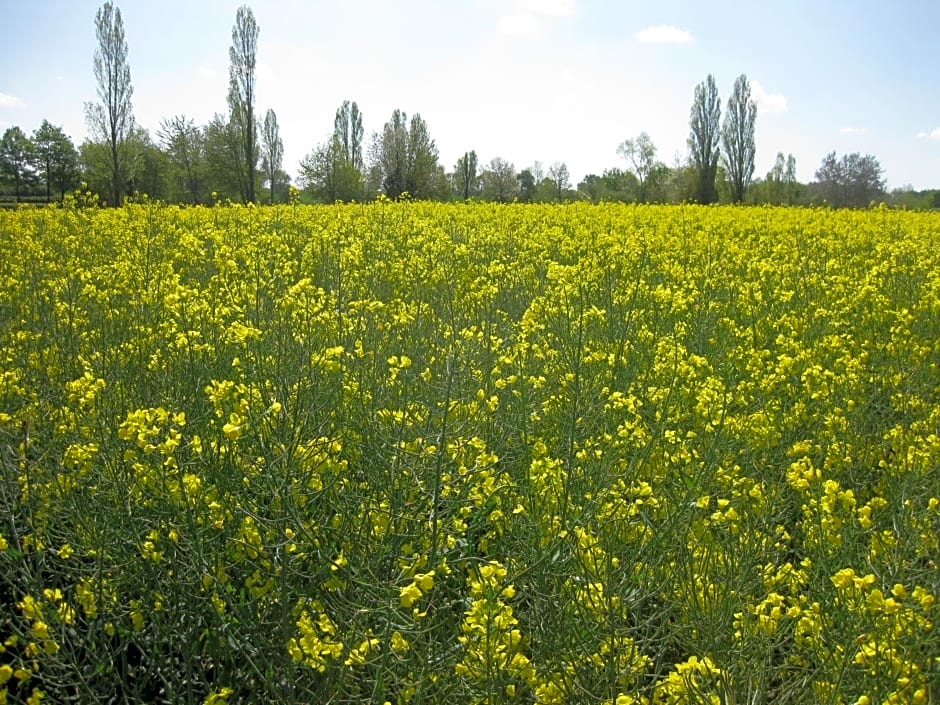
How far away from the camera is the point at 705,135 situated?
132ft

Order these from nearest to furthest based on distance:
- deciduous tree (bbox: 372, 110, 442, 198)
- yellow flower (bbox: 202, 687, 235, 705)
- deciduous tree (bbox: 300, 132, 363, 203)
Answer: yellow flower (bbox: 202, 687, 235, 705) < deciduous tree (bbox: 300, 132, 363, 203) < deciduous tree (bbox: 372, 110, 442, 198)

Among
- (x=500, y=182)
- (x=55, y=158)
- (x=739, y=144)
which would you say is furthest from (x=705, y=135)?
(x=55, y=158)

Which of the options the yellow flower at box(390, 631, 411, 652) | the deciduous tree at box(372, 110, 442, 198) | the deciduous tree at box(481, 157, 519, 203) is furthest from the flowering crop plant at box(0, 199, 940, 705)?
the deciduous tree at box(481, 157, 519, 203)

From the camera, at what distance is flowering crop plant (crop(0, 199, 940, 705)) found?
1986 mm

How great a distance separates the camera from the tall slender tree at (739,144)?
130 feet

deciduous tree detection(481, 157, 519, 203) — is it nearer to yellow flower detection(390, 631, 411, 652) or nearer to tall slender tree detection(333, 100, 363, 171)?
tall slender tree detection(333, 100, 363, 171)

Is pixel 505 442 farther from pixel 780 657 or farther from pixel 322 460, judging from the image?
pixel 780 657

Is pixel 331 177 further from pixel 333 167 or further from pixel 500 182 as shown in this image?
pixel 500 182

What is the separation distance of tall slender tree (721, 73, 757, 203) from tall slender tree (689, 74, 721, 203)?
2.06 ft

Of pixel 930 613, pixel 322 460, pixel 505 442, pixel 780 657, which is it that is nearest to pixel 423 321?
pixel 505 442

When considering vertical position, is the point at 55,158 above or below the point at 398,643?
above

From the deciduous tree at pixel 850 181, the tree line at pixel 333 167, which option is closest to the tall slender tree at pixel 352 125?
the tree line at pixel 333 167

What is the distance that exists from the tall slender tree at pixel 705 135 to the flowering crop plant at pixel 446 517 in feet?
118

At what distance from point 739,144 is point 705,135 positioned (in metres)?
1.88
